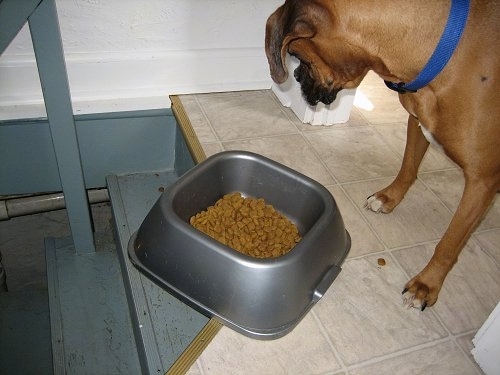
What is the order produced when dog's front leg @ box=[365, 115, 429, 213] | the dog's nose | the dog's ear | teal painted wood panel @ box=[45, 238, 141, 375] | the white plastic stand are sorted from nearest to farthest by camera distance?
the dog's ear < the dog's nose < dog's front leg @ box=[365, 115, 429, 213] < teal painted wood panel @ box=[45, 238, 141, 375] < the white plastic stand

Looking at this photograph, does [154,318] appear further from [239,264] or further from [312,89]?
[312,89]

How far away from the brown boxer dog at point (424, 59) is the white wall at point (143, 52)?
860 mm

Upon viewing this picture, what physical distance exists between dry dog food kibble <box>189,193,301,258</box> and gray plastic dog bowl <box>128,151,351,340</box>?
79 mm

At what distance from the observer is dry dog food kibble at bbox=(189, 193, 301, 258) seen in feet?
4.77

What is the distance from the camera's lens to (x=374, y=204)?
172cm

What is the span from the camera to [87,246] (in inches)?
81.1

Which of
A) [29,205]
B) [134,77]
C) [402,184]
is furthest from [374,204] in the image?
[29,205]

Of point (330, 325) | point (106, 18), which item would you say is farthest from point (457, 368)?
point (106, 18)

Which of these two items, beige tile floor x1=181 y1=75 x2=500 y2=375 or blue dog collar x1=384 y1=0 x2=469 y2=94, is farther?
beige tile floor x1=181 y1=75 x2=500 y2=375

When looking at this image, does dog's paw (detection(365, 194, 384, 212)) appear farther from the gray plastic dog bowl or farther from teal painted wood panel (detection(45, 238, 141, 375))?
teal painted wood panel (detection(45, 238, 141, 375))

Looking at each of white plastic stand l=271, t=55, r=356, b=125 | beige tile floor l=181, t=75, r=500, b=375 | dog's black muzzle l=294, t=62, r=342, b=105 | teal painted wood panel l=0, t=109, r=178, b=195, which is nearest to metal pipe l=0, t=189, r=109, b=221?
teal painted wood panel l=0, t=109, r=178, b=195

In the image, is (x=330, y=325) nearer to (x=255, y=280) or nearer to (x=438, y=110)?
(x=255, y=280)

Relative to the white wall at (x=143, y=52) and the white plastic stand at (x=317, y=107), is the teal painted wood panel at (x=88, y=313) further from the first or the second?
the white plastic stand at (x=317, y=107)

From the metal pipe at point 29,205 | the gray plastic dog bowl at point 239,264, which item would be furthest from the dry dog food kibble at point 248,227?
the metal pipe at point 29,205
